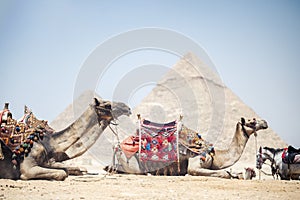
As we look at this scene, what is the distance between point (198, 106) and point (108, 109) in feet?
197

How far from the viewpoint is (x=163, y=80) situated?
252 ft

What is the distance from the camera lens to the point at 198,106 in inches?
2682

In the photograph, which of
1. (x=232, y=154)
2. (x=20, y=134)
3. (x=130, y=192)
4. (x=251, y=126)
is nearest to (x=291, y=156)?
(x=251, y=126)

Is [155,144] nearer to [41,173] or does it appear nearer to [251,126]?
[251,126]

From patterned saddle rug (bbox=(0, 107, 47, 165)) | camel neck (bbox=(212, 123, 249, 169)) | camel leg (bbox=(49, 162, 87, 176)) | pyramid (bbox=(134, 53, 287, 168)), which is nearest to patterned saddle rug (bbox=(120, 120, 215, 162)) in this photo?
camel neck (bbox=(212, 123, 249, 169))

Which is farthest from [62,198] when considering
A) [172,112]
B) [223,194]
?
[172,112]

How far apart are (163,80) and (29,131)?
225 feet

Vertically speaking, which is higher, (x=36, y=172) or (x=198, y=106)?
(x=198, y=106)

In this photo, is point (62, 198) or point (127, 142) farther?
point (127, 142)

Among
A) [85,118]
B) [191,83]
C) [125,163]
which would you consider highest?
[191,83]

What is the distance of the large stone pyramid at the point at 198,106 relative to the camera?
2221 inches

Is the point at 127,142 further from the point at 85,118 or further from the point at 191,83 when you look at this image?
the point at 191,83

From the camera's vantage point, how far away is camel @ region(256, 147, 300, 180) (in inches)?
427

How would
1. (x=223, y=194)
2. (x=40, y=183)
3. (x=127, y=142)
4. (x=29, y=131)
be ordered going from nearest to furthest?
1. (x=223, y=194)
2. (x=40, y=183)
3. (x=29, y=131)
4. (x=127, y=142)
